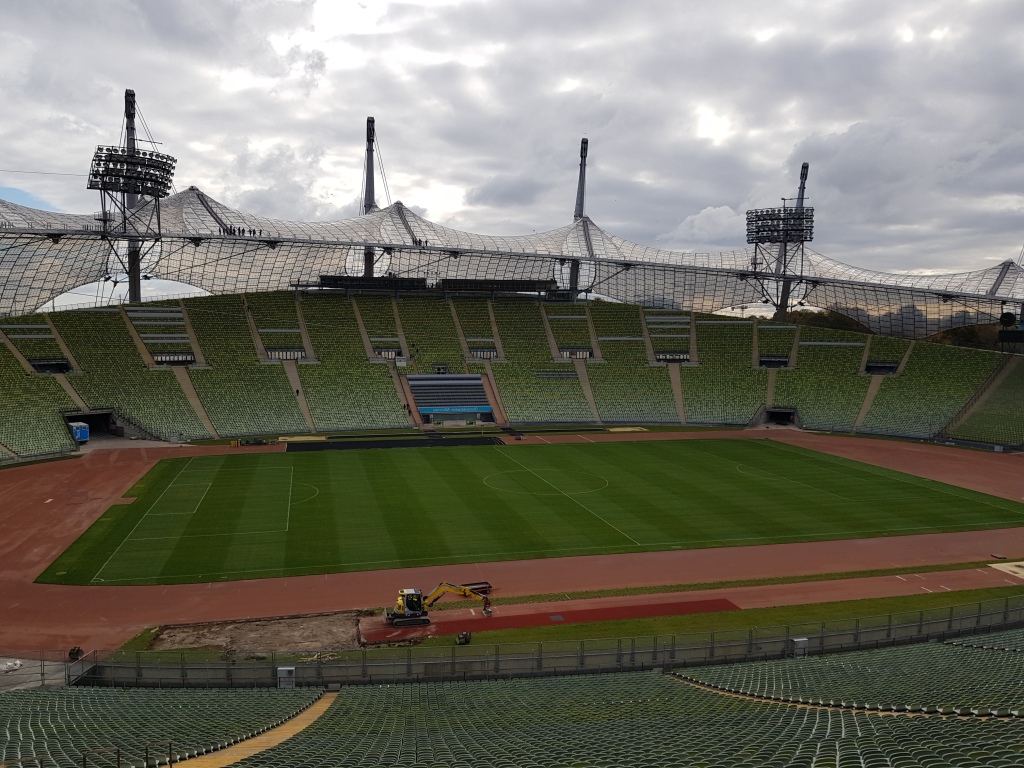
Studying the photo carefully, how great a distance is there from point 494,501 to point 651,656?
1944 centimetres

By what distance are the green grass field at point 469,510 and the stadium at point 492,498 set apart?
1.04ft

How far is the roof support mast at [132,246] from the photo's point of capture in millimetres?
65188

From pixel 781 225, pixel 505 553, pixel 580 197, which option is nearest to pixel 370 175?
pixel 580 197

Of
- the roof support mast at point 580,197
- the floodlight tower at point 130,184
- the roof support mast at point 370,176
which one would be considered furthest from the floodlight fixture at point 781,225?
the floodlight tower at point 130,184

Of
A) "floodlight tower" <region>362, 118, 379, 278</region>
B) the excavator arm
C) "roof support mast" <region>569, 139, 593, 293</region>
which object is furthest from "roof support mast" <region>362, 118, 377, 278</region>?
the excavator arm

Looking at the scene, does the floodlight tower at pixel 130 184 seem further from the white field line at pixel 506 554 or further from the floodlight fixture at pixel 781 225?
the floodlight fixture at pixel 781 225

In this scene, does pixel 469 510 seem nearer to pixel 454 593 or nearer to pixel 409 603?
pixel 454 593

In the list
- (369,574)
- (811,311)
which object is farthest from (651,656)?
(811,311)

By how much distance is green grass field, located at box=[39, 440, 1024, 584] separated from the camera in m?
29.4

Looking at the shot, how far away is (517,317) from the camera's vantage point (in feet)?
268

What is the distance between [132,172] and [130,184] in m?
1.61

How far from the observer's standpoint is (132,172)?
198 feet

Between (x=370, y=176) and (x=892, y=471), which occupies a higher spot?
(x=370, y=176)

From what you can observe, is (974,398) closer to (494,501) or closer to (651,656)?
(494,501)
